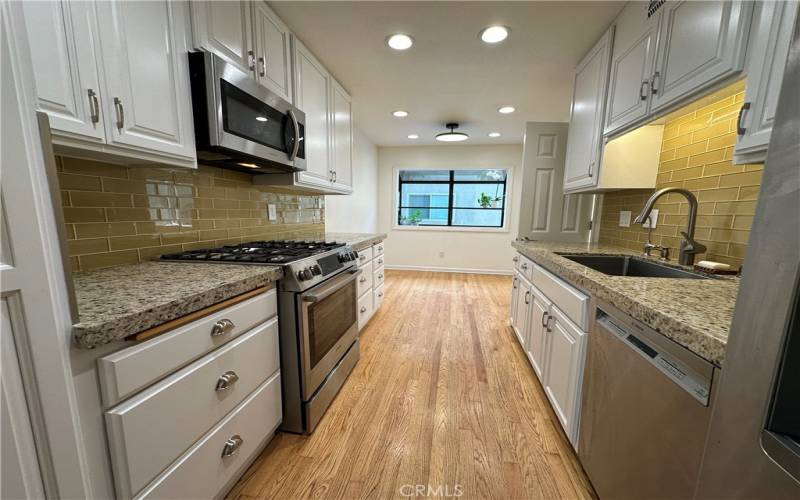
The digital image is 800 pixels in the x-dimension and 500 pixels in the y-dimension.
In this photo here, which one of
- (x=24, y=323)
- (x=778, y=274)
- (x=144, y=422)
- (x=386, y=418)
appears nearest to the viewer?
(x=778, y=274)

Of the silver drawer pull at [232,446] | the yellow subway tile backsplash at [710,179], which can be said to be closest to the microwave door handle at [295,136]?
the silver drawer pull at [232,446]

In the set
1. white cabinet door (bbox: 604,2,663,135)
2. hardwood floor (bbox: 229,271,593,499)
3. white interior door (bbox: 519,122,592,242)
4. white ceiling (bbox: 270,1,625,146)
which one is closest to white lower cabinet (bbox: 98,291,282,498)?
hardwood floor (bbox: 229,271,593,499)

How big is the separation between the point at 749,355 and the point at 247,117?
183 cm

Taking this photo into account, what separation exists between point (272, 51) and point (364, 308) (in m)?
1.99

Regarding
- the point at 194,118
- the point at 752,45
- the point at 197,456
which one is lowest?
the point at 197,456

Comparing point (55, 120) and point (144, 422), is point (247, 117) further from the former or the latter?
point (144, 422)

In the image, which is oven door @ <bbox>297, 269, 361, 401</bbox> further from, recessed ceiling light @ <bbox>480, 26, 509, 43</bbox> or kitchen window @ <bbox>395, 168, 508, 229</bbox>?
kitchen window @ <bbox>395, 168, 508, 229</bbox>

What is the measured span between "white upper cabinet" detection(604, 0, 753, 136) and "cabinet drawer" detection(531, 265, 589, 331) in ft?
3.08

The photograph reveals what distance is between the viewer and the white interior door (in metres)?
2.60

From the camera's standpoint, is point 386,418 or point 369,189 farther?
point 369,189

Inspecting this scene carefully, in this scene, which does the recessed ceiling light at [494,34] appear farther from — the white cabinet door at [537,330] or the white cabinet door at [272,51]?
the white cabinet door at [537,330]

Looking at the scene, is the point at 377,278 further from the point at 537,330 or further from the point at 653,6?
the point at 653,6

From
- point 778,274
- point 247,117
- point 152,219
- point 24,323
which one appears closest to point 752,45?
point 778,274

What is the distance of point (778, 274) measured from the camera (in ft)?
1.37
